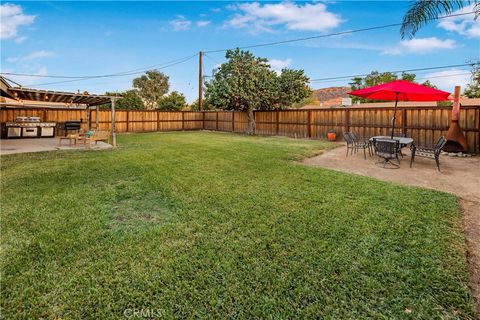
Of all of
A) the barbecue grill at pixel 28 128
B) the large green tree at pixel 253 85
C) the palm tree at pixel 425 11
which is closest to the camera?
the palm tree at pixel 425 11

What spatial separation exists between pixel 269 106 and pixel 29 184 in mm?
13617

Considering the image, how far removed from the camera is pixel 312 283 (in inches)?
81.7

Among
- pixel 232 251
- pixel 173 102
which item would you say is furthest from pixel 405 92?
pixel 173 102

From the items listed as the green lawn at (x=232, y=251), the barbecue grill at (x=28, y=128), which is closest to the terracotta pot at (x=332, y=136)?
Answer: the green lawn at (x=232, y=251)

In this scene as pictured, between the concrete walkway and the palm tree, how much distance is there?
9.35 feet

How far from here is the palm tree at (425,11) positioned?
4.09m

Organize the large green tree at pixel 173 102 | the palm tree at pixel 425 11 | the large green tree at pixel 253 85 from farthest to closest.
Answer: the large green tree at pixel 173 102, the large green tree at pixel 253 85, the palm tree at pixel 425 11

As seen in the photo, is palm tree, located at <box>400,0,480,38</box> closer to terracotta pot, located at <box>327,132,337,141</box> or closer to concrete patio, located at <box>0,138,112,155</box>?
terracotta pot, located at <box>327,132,337,141</box>

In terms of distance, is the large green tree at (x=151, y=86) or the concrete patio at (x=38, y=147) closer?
the concrete patio at (x=38, y=147)

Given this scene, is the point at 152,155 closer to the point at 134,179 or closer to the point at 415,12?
the point at 134,179

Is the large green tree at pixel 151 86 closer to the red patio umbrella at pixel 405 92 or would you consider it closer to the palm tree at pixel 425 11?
the red patio umbrella at pixel 405 92

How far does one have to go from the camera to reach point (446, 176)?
5.61 m

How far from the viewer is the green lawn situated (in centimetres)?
187

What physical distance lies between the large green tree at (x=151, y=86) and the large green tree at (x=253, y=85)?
2206cm
